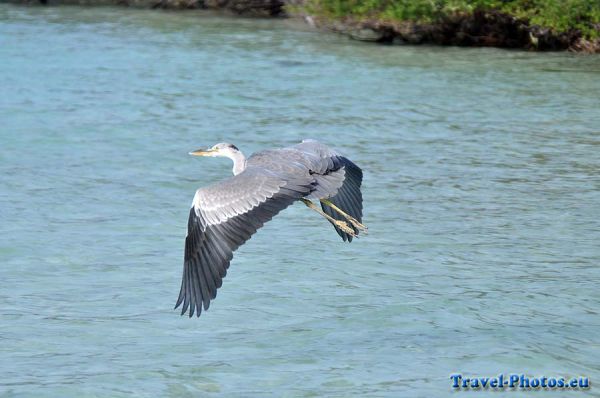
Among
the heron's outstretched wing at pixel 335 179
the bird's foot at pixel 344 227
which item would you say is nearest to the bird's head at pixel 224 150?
the heron's outstretched wing at pixel 335 179

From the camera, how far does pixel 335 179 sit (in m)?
7.46

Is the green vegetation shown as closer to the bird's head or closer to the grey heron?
the bird's head

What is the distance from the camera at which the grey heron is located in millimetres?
6914

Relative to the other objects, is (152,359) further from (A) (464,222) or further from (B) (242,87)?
(B) (242,87)

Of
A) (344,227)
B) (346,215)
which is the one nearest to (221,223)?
(344,227)

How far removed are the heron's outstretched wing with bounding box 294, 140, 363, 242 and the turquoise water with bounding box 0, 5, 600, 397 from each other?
63 centimetres

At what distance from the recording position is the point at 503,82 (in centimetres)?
1703

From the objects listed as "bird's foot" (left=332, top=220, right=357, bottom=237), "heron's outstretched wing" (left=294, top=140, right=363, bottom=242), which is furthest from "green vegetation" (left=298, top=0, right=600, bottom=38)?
"bird's foot" (left=332, top=220, right=357, bottom=237)

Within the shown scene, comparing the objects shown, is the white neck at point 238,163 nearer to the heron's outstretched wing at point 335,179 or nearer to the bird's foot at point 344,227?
the heron's outstretched wing at point 335,179

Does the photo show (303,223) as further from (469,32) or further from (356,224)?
(469,32)

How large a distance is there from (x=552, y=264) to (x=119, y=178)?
484 cm

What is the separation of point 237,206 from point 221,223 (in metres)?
0.14

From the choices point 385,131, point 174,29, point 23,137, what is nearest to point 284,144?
point 385,131

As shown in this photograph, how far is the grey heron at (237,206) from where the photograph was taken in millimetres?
6914
